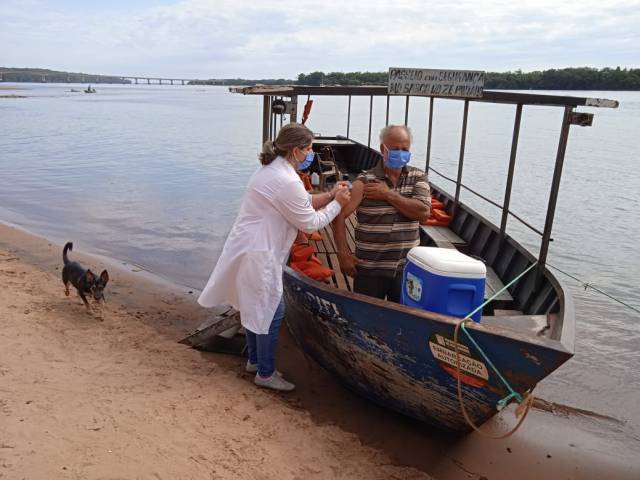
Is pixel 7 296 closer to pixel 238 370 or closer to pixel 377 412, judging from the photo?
pixel 238 370

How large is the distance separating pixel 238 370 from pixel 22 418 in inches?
72.7

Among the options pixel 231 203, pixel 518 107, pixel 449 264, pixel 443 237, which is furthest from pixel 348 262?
pixel 231 203

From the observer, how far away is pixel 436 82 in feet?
17.1

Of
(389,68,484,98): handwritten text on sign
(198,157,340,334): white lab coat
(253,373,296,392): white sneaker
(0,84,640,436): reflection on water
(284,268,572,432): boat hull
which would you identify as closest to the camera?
(284,268,572,432): boat hull

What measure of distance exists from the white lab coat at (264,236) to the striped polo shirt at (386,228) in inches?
11.4

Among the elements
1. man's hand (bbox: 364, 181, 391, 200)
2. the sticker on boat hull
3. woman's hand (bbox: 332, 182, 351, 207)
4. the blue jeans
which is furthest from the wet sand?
man's hand (bbox: 364, 181, 391, 200)

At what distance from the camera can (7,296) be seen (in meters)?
6.07

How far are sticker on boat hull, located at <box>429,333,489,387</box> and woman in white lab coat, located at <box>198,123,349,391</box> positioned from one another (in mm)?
1074

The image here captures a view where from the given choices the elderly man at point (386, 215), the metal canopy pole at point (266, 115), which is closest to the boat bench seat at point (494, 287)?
the elderly man at point (386, 215)

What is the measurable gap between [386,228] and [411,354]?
2.95 ft

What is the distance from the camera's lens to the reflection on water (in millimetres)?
7532

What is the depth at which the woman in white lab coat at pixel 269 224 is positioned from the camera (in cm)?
359

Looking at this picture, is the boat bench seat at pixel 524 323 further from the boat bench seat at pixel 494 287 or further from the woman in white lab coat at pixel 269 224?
the woman in white lab coat at pixel 269 224

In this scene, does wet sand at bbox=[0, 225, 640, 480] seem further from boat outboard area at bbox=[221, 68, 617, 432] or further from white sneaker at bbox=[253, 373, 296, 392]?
boat outboard area at bbox=[221, 68, 617, 432]
